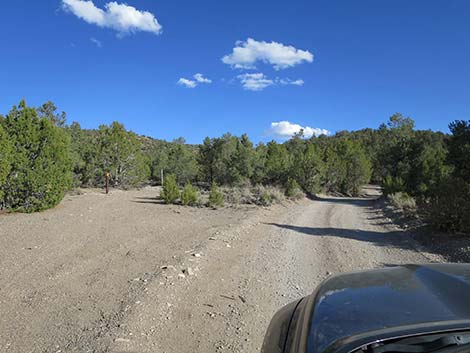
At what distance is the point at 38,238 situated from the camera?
937 centimetres

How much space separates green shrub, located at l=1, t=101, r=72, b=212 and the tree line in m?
0.03

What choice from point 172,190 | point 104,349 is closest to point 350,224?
point 172,190

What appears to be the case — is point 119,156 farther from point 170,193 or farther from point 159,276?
point 159,276

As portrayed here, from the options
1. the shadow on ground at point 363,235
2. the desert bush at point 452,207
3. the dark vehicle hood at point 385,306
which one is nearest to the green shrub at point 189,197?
the shadow on ground at point 363,235

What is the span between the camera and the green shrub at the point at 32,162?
532 inches

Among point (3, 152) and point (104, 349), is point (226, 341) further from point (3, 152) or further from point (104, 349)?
point (3, 152)

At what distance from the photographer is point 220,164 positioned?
3422 centimetres

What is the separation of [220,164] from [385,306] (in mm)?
32443

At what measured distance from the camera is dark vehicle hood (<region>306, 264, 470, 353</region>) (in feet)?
5.37

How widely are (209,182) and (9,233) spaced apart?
2703cm

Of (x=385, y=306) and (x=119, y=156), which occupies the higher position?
(x=119, y=156)

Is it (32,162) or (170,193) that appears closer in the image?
(32,162)

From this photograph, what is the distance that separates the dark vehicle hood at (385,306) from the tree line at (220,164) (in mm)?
10301

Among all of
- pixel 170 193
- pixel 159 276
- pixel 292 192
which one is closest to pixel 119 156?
pixel 170 193
